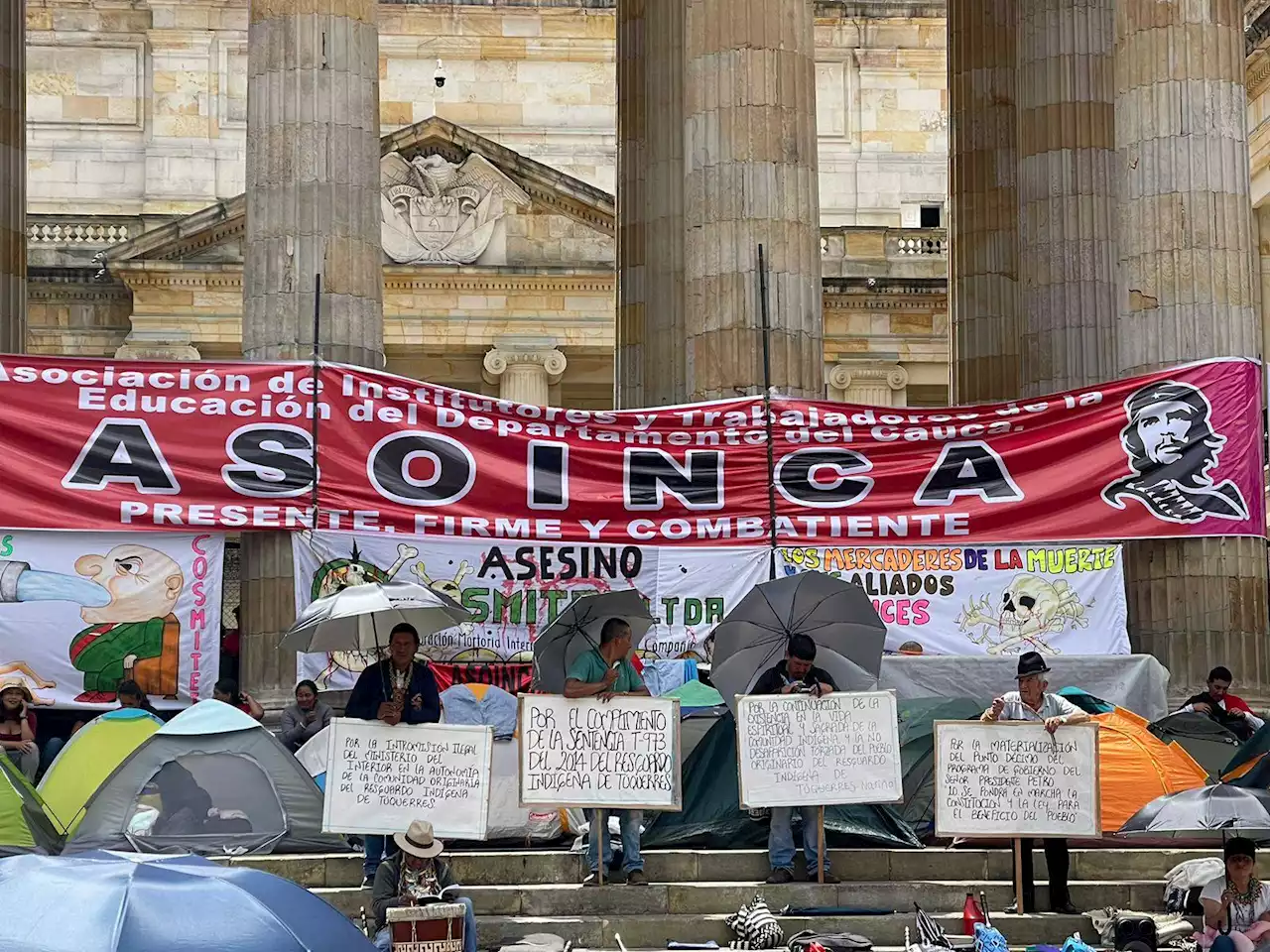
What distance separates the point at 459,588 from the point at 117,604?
337cm

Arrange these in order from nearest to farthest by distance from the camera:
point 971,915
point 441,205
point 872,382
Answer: point 971,915, point 441,205, point 872,382

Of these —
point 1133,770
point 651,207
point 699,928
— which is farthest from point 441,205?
point 699,928

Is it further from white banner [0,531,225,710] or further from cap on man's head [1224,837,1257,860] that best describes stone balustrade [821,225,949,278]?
cap on man's head [1224,837,1257,860]

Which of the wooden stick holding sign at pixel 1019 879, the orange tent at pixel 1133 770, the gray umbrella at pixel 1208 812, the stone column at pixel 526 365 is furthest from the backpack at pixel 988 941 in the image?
the stone column at pixel 526 365

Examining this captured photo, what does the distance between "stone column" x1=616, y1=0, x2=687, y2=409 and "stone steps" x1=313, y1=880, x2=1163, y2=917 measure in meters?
12.4

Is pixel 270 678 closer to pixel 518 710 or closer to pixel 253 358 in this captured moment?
pixel 253 358

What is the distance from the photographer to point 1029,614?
27.0 metres

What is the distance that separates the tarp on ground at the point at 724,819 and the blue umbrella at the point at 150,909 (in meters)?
9.22

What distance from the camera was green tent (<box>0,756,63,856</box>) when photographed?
19859mm

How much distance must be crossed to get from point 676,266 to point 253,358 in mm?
7979

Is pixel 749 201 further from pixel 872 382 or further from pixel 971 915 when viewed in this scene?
pixel 872 382

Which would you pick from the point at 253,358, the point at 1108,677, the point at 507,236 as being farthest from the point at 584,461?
the point at 507,236

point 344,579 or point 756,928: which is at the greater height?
point 344,579

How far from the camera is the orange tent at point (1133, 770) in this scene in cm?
2250
